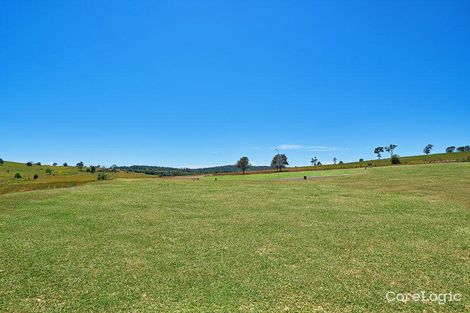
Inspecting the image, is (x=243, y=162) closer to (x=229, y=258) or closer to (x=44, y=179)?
(x=44, y=179)

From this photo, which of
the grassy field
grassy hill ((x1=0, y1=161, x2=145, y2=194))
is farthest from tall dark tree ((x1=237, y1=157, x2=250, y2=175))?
the grassy field

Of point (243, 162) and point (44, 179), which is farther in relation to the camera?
point (243, 162)

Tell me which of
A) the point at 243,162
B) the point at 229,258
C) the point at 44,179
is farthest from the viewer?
the point at 243,162

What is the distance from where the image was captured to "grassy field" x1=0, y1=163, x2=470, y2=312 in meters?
7.92

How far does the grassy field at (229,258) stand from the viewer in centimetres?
792

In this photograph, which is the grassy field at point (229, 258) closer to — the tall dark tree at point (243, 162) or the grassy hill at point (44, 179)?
the grassy hill at point (44, 179)

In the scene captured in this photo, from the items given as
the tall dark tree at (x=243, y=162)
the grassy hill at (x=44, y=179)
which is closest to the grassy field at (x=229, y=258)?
the grassy hill at (x=44, y=179)

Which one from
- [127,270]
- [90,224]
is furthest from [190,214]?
[127,270]

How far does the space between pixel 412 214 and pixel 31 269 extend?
21646 mm

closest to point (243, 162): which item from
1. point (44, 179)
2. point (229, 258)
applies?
point (44, 179)

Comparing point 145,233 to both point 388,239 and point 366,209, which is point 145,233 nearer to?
point 388,239

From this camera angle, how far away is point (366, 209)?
817 inches

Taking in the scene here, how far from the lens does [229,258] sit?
11.0 metres

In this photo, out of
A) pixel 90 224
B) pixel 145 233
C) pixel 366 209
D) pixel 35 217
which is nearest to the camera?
pixel 145 233
